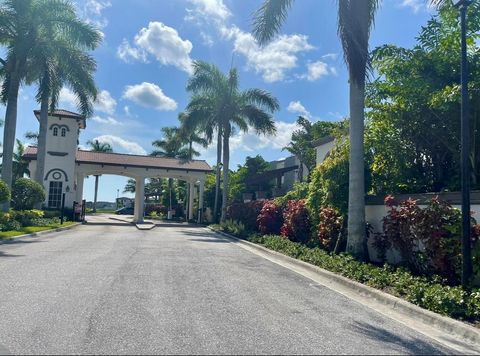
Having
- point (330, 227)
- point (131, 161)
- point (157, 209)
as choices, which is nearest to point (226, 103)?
point (131, 161)

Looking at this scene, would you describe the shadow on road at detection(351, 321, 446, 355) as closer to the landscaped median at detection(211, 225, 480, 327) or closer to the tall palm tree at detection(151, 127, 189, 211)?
the landscaped median at detection(211, 225, 480, 327)

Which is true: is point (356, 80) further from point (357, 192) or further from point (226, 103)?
point (226, 103)

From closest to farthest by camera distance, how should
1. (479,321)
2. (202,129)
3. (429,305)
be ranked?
1. (479,321)
2. (429,305)
3. (202,129)

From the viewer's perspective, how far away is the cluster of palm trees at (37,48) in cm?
2439

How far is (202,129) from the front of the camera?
33.8m

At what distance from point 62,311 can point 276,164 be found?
38.3m

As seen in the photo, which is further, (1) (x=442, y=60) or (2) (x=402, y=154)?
(2) (x=402, y=154)

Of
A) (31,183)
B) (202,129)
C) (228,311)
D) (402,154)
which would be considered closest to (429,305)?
(228,311)

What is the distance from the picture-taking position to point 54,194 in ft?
124

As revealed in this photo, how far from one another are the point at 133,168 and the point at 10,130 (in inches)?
691

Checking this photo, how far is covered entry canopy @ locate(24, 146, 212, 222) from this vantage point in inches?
1556

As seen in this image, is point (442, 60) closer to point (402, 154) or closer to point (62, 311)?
point (402, 154)

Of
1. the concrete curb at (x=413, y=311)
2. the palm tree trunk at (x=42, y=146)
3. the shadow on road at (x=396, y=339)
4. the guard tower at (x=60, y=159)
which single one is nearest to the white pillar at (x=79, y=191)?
the guard tower at (x=60, y=159)

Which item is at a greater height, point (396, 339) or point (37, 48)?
point (37, 48)
